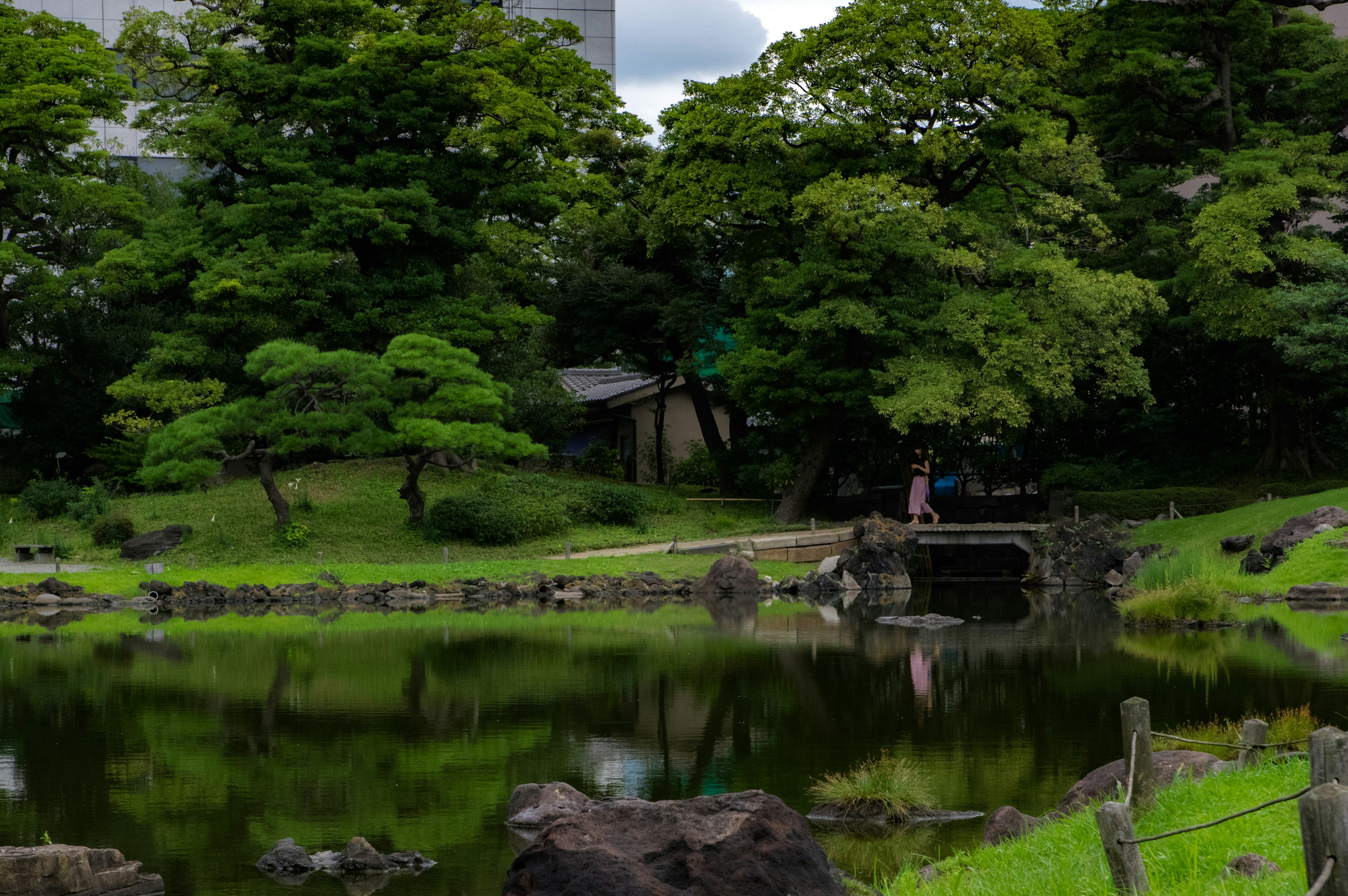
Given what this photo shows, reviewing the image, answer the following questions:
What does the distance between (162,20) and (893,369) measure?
21345 millimetres

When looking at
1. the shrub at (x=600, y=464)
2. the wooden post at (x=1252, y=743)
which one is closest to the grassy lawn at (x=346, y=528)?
the shrub at (x=600, y=464)

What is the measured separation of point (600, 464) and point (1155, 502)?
1647cm

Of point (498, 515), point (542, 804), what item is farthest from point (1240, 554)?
point (542, 804)

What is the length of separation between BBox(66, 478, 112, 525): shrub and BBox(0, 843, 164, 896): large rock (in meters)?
24.2

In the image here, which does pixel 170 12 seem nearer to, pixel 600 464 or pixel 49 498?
pixel 600 464

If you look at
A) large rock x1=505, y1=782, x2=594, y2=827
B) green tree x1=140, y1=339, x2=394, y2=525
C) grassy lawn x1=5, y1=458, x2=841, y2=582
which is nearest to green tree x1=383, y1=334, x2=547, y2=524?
green tree x1=140, y1=339, x2=394, y2=525

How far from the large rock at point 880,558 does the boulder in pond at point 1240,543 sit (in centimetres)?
663

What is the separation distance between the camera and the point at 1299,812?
439 cm

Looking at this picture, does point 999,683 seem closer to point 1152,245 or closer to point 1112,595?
point 1112,595

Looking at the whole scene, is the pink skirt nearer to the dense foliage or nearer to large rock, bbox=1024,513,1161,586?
the dense foliage

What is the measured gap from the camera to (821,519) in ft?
112

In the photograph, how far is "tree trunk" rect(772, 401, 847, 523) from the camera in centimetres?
3300

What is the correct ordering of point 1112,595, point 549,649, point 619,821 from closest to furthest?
point 619,821 → point 549,649 → point 1112,595

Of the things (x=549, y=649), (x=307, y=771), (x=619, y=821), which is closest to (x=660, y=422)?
(x=549, y=649)
